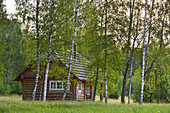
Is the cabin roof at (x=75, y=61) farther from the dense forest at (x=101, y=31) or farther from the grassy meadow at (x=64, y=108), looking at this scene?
the grassy meadow at (x=64, y=108)

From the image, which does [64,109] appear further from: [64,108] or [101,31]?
[101,31]

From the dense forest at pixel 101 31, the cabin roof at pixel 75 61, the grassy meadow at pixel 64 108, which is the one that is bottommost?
the grassy meadow at pixel 64 108

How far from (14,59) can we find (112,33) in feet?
103

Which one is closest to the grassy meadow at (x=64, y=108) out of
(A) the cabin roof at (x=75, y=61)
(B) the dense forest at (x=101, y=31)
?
(B) the dense forest at (x=101, y=31)

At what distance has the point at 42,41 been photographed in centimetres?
2106

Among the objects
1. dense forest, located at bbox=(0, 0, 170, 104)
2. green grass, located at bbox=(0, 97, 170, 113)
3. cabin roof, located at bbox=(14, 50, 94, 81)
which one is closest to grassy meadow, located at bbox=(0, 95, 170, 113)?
green grass, located at bbox=(0, 97, 170, 113)

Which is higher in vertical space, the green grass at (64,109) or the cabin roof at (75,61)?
the cabin roof at (75,61)

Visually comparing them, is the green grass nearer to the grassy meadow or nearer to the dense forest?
the grassy meadow

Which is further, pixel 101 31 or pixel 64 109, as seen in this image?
pixel 101 31

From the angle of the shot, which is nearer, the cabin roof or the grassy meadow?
the grassy meadow

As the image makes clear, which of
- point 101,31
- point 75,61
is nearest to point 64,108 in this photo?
point 75,61

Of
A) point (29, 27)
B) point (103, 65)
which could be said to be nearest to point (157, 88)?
point (103, 65)

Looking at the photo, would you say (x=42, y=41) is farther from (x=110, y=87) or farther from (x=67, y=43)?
(x=110, y=87)

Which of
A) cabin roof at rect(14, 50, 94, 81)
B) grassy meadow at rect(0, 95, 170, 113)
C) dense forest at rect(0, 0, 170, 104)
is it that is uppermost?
dense forest at rect(0, 0, 170, 104)
